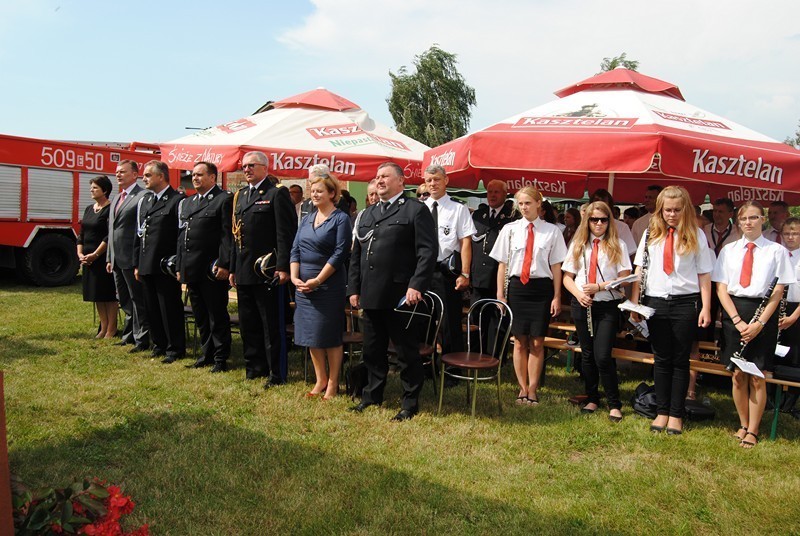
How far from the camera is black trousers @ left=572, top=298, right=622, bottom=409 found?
494 centimetres

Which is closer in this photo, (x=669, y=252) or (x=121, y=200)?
(x=669, y=252)

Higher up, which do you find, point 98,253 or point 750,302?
point 750,302

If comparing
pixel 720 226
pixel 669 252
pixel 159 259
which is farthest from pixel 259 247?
pixel 720 226

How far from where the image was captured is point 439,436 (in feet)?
14.6

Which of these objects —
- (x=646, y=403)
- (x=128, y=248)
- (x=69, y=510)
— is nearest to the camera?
(x=69, y=510)

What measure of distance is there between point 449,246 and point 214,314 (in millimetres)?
2437

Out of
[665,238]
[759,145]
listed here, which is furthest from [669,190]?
[759,145]

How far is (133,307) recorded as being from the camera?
7000 mm

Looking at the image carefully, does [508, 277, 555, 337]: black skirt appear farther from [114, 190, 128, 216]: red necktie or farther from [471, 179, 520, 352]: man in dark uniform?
[114, 190, 128, 216]: red necktie

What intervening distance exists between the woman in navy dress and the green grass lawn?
58cm

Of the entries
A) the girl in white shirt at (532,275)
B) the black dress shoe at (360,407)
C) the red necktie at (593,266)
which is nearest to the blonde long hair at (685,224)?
the red necktie at (593,266)

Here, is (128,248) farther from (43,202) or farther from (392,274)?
(43,202)

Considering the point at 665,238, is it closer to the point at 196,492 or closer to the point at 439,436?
the point at 439,436

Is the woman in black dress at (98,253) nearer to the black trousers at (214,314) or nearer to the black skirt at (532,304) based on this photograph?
the black trousers at (214,314)
